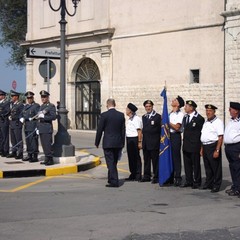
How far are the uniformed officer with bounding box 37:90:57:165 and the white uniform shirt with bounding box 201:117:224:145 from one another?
423 centimetres

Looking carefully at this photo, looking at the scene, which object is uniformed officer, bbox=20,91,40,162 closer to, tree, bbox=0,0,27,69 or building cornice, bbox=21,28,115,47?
building cornice, bbox=21,28,115,47

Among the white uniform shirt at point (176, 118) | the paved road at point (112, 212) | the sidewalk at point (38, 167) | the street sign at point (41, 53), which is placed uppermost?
the street sign at point (41, 53)

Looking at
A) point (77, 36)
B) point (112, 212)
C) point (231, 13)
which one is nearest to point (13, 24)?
point (77, 36)

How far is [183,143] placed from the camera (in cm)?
1010

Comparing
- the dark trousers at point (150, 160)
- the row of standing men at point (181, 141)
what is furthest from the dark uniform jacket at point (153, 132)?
the dark trousers at point (150, 160)

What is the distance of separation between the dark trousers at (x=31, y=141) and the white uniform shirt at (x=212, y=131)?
5.04 metres

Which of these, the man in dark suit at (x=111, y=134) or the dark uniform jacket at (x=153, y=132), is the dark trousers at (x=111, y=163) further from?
the dark uniform jacket at (x=153, y=132)

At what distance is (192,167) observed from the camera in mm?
10227

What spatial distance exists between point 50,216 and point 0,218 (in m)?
0.73

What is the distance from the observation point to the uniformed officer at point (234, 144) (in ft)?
29.9

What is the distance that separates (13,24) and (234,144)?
32491mm

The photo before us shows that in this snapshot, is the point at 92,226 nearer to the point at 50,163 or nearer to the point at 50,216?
the point at 50,216

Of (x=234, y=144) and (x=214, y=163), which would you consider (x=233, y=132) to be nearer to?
(x=234, y=144)

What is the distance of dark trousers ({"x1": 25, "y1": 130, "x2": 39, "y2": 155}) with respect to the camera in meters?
13.0
